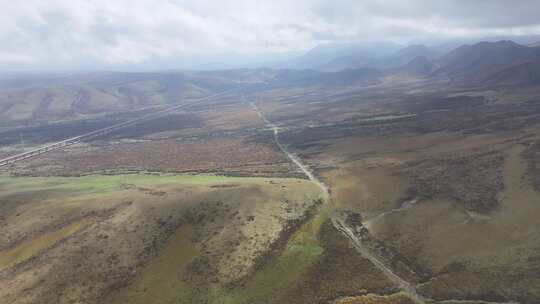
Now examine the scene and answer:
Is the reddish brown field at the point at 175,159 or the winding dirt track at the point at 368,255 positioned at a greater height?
the winding dirt track at the point at 368,255

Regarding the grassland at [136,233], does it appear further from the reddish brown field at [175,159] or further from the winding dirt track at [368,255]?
the reddish brown field at [175,159]

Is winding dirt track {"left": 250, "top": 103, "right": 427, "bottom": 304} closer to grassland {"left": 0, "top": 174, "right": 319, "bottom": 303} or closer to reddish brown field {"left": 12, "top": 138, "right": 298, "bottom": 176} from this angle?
grassland {"left": 0, "top": 174, "right": 319, "bottom": 303}

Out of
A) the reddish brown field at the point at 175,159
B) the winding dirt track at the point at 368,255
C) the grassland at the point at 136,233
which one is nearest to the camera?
the winding dirt track at the point at 368,255

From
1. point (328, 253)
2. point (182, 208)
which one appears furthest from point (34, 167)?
point (328, 253)

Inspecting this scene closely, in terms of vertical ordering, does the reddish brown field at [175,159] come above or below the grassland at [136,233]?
below

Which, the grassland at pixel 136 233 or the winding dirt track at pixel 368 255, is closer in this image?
the winding dirt track at pixel 368 255

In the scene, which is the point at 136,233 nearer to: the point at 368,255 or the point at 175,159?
the point at 368,255

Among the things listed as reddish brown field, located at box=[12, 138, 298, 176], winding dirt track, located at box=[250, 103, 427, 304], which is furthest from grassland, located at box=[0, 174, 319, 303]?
reddish brown field, located at box=[12, 138, 298, 176]

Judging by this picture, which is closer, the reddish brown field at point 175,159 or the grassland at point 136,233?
the grassland at point 136,233

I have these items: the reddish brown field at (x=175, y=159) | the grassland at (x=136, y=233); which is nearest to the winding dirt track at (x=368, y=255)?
the grassland at (x=136, y=233)

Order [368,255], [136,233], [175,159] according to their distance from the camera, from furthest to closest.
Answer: [175,159] → [136,233] → [368,255]

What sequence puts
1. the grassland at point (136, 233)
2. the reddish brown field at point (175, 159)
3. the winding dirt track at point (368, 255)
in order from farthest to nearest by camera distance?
the reddish brown field at point (175, 159) → the grassland at point (136, 233) → the winding dirt track at point (368, 255)

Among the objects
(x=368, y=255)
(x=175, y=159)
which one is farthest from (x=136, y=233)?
(x=175, y=159)
